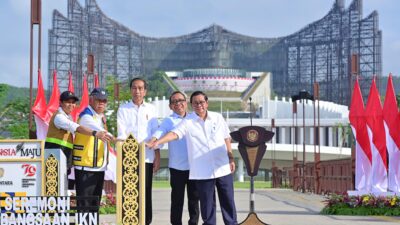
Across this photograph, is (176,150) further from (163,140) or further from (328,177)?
(328,177)

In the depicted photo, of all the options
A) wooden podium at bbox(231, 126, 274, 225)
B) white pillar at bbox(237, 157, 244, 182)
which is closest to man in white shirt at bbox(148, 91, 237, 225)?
wooden podium at bbox(231, 126, 274, 225)

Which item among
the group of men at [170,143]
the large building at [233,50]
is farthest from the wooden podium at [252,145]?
the large building at [233,50]

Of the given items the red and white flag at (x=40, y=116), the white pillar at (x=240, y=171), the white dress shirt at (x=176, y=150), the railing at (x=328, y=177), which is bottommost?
the white pillar at (x=240, y=171)

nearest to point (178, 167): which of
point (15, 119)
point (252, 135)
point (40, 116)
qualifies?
point (252, 135)

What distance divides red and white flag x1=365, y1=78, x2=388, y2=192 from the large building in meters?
111

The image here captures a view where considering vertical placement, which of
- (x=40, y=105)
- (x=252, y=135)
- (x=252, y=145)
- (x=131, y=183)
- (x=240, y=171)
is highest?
(x=40, y=105)

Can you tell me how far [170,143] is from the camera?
1096 cm

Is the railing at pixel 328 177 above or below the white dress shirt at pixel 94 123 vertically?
below

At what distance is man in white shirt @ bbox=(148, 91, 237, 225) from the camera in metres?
10.3

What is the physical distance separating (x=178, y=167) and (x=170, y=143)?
31cm

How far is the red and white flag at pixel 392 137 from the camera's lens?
63.2ft

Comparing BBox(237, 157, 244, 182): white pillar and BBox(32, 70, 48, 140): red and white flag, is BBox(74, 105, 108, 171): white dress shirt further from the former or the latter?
BBox(237, 157, 244, 182): white pillar

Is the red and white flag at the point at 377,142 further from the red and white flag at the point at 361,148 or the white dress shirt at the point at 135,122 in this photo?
the white dress shirt at the point at 135,122

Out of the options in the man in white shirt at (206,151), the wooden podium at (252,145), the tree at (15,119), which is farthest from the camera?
the tree at (15,119)
